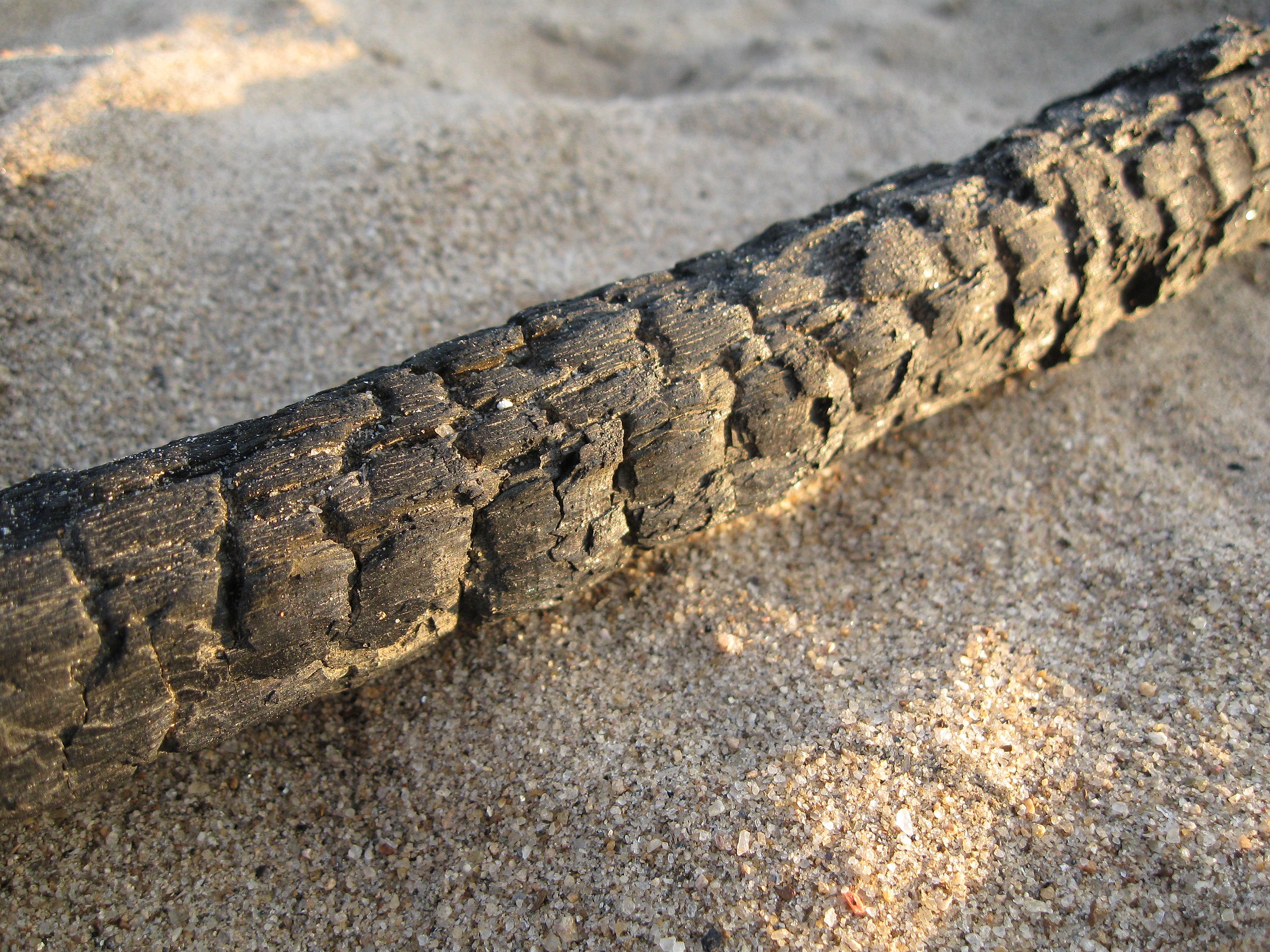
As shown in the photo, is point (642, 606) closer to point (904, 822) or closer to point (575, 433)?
point (575, 433)

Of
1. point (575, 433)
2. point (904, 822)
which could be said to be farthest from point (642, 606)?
point (904, 822)

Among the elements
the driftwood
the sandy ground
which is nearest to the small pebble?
the sandy ground

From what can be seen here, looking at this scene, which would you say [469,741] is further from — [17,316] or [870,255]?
[17,316]

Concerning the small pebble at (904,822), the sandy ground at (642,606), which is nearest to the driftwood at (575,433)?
the sandy ground at (642,606)

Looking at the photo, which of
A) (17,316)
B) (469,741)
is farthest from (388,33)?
(469,741)

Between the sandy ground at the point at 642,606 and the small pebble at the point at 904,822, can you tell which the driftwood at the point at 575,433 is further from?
the small pebble at the point at 904,822

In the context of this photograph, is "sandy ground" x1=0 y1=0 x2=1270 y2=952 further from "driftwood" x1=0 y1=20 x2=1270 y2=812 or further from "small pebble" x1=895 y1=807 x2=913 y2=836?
"driftwood" x1=0 y1=20 x2=1270 y2=812
